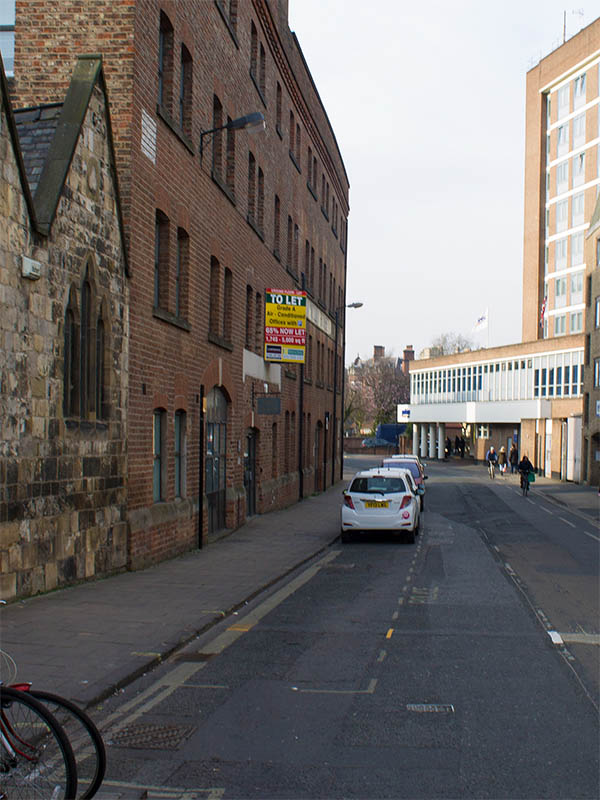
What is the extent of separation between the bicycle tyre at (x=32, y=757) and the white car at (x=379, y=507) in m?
15.7

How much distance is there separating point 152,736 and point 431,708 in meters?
2.13

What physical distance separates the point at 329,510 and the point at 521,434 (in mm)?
37705

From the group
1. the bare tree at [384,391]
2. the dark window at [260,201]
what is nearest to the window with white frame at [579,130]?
the bare tree at [384,391]

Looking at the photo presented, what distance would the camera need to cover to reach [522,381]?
65.6m

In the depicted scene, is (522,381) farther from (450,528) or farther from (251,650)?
(251,650)

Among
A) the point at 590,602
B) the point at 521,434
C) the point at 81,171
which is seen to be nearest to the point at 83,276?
the point at 81,171

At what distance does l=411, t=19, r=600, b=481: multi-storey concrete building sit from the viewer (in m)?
60.5

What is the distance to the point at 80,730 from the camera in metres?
4.70

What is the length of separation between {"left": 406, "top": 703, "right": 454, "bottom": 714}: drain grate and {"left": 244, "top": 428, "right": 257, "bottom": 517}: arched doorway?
709 inches

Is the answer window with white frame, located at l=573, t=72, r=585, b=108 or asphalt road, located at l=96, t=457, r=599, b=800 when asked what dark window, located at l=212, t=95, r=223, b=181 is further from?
window with white frame, located at l=573, t=72, r=585, b=108

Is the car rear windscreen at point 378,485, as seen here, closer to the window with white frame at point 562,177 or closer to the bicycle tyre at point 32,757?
the bicycle tyre at point 32,757

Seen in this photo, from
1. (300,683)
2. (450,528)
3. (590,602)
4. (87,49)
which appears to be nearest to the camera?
(300,683)

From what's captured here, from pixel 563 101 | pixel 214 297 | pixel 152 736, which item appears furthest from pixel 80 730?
pixel 563 101

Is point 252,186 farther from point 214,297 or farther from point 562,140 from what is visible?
point 562,140
